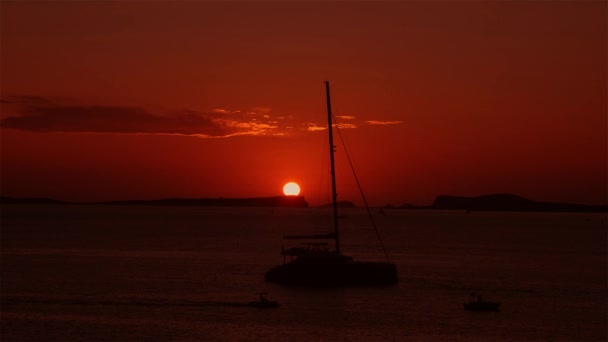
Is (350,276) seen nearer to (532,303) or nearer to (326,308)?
(326,308)

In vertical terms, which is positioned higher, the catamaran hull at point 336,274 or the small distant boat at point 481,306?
the catamaran hull at point 336,274

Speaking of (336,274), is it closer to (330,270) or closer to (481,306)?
(330,270)

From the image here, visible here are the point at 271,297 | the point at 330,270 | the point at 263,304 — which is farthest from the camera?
the point at 330,270

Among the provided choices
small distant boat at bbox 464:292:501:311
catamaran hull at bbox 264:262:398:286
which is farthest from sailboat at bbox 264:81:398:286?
small distant boat at bbox 464:292:501:311

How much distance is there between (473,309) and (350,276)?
11.9 metres

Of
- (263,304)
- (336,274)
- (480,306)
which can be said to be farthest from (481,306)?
(263,304)

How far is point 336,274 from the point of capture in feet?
204

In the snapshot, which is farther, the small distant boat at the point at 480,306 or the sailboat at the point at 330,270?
the sailboat at the point at 330,270

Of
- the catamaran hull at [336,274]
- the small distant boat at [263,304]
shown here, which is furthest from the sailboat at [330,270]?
the small distant boat at [263,304]

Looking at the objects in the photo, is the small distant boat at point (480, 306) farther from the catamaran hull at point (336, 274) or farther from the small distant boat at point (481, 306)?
the catamaran hull at point (336, 274)

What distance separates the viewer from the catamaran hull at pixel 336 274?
62.3 metres

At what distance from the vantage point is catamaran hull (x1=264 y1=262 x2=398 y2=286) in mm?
62281

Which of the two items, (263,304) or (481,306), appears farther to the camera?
(481,306)

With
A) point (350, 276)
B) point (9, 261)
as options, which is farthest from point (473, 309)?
point (9, 261)
